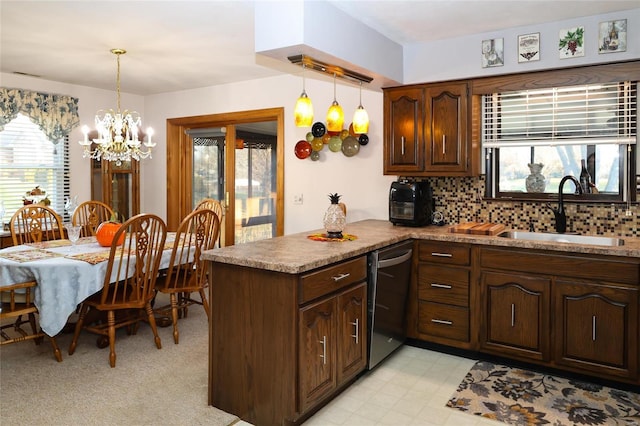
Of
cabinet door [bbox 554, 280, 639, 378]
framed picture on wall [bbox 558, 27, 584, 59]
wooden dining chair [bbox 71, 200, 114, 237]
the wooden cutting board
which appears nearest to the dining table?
wooden dining chair [bbox 71, 200, 114, 237]

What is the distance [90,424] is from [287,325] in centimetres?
115

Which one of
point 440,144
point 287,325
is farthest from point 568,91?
point 287,325


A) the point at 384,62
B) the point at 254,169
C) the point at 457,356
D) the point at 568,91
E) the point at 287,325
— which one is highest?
→ the point at 384,62

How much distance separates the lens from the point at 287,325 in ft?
7.25

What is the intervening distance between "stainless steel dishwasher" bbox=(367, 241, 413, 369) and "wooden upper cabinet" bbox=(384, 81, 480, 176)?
76 cm

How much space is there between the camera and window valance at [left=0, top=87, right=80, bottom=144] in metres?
4.63

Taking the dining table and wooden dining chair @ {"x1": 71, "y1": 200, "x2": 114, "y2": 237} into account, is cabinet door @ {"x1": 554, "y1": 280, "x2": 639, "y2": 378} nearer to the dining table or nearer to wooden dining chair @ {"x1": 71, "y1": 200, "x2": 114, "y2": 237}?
the dining table

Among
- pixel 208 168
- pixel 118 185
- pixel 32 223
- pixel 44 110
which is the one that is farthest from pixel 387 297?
pixel 44 110

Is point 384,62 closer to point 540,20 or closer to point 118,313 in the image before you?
point 540,20

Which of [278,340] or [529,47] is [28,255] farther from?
[529,47]

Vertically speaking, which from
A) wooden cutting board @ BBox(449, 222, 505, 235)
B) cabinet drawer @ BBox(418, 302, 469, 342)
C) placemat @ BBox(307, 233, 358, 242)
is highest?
wooden cutting board @ BBox(449, 222, 505, 235)

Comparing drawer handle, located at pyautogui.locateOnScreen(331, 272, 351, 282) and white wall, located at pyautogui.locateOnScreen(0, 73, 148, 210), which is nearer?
drawer handle, located at pyautogui.locateOnScreen(331, 272, 351, 282)

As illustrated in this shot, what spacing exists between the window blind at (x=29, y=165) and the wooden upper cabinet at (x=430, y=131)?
3.73 meters

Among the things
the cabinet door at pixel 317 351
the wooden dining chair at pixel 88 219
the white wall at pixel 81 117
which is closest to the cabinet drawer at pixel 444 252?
the cabinet door at pixel 317 351
